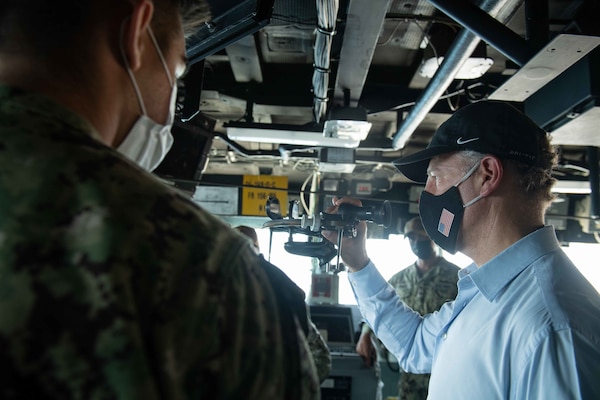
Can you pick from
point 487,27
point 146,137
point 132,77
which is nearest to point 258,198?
point 487,27

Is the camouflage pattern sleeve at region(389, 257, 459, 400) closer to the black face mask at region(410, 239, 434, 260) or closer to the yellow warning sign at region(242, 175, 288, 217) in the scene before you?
the black face mask at region(410, 239, 434, 260)

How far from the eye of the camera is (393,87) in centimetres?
332

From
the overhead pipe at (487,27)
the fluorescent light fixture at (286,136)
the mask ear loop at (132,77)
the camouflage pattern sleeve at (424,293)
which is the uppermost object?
the overhead pipe at (487,27)

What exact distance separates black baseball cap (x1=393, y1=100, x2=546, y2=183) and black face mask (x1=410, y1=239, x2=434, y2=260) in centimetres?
262

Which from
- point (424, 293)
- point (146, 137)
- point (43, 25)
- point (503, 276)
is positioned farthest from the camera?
point (424, 293)

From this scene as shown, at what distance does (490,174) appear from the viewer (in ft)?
4.65

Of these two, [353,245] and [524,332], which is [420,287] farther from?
[524,332]

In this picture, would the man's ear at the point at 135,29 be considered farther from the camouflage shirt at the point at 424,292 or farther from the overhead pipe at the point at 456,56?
the camouflage shirt at the point at 424,292

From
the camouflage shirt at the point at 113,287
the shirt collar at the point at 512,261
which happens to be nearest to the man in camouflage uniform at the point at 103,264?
the camouflage shirt at the point at 113,287

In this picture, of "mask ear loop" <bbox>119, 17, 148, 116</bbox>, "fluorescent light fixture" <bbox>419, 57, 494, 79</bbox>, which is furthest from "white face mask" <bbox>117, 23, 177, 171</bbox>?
"fluorescent light fixture" <bbox>419, 57, 494, 79</bbox>

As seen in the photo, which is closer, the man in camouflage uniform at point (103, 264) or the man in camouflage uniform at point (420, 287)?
the man in camouflage uniform at point (103, 264)

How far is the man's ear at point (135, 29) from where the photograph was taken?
26.5 inches

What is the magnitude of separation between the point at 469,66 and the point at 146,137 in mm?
2151

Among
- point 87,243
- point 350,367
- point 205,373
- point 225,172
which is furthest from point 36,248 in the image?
point 225,172
